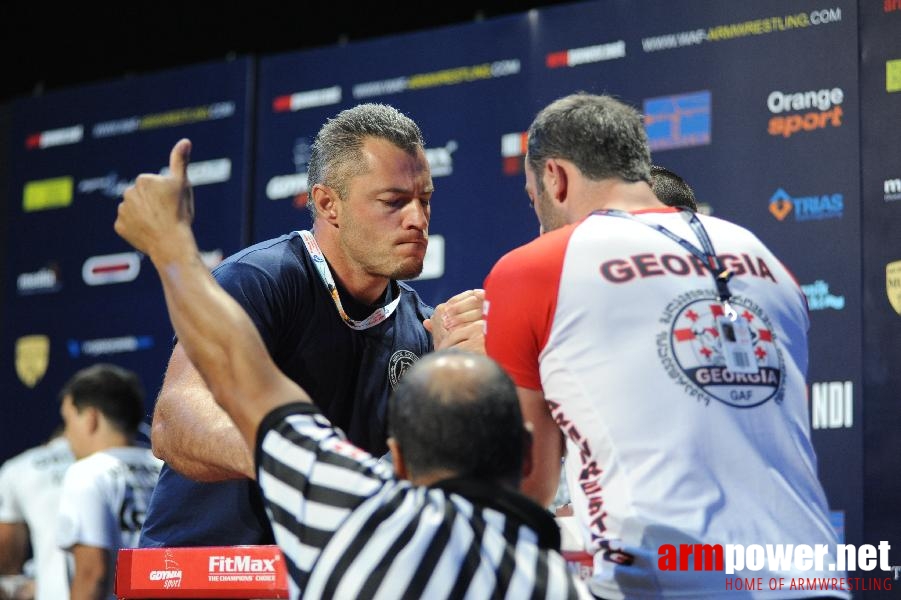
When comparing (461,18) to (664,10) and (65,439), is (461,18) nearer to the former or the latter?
(664,10)

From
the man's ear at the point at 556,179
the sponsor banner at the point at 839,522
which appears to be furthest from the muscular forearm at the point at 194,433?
the sponsor banner at the point at 839,522

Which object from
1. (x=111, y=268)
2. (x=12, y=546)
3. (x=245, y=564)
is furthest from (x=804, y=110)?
(x=12, y=546)

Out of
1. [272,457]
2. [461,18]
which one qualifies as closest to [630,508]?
[272,457]

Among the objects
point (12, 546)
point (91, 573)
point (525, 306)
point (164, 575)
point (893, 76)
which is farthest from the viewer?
point (12, 546)

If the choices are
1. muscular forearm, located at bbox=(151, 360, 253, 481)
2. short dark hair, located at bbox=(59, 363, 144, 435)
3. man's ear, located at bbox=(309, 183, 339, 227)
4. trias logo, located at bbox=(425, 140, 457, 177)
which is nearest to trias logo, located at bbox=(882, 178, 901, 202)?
trias logo, located at bbox=(425, 140, 457, 177)

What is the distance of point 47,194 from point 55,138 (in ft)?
0.95

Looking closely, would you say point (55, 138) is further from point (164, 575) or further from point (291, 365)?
point (164, 575)

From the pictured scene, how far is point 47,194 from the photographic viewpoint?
601cm

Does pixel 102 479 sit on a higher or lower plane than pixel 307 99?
lower

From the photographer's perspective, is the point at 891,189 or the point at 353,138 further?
the point at 891,189

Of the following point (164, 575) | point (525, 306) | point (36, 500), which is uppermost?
point (525, 306)

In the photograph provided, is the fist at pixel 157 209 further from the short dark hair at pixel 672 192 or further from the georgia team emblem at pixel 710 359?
the short dark hair at pixel 672 192

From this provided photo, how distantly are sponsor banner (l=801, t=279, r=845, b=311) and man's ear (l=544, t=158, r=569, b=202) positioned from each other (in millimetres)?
2019

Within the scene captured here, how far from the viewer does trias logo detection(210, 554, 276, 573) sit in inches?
79.6
